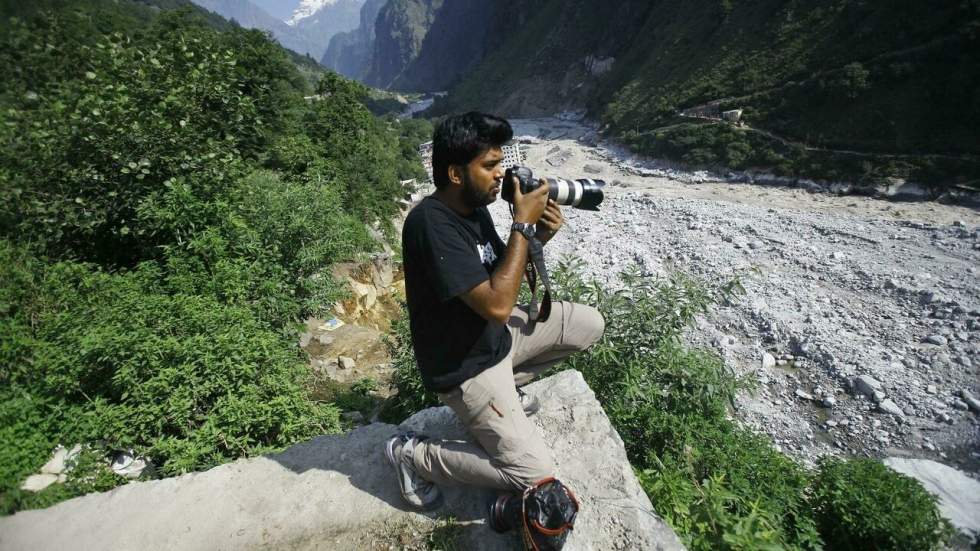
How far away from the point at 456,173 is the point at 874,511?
4.22 metres

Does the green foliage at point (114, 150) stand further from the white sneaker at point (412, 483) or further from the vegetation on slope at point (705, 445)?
the white sneaker at point (412, 483)

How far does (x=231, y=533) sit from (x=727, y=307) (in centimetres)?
1212

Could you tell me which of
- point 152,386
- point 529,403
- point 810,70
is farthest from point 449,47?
Answer: point 529,403

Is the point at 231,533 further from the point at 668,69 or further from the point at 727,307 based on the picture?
the point at 668,69

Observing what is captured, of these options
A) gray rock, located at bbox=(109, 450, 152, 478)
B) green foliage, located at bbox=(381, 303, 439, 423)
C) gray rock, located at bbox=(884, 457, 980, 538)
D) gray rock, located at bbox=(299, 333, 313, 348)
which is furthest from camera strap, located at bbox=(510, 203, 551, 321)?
gray rock, located at bbox=(884, 457, 980, 538)

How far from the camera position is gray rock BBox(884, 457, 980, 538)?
15.8ft

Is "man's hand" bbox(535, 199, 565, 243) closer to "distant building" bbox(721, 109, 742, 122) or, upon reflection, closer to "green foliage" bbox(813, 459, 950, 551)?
"green foliage" bbox(813, 459, 950, 551)

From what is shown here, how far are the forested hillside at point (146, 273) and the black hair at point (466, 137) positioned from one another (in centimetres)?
246

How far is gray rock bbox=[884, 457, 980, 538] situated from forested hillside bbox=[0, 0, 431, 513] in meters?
7.17

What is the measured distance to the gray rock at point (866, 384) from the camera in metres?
8.13

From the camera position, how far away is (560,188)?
241cm

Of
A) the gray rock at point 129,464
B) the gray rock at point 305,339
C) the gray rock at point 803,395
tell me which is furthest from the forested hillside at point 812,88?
the gray rock at point 129,464

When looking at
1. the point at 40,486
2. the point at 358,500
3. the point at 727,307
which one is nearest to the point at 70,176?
the point at 40,486

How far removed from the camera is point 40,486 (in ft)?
8.84
